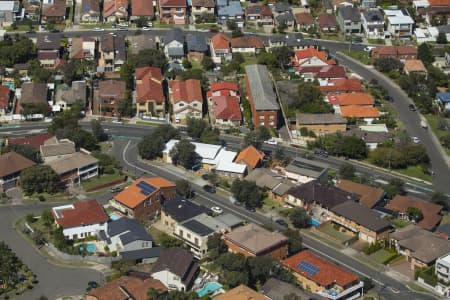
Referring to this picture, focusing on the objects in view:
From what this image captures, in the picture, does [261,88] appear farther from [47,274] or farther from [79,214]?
[47,274]

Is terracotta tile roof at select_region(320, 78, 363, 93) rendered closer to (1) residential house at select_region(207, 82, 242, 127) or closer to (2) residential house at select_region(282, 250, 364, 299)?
(1) residential house at select_region(207, 82, 242, 127)

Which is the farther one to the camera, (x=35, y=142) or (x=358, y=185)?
(x=35, y=142)

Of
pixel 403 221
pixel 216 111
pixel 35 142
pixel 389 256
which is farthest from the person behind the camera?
pixel 216 111

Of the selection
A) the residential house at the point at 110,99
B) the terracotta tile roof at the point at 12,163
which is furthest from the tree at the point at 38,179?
the residential house at the point at 110,99

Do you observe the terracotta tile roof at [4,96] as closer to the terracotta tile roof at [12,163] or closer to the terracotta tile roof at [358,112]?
the terracotta tile roof at [12,163]

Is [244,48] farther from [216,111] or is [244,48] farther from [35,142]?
[35,142]


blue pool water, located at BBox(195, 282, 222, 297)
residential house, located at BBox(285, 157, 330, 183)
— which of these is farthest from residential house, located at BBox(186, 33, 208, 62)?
blue pool water, located at BBox(195, 282, 222, 297)

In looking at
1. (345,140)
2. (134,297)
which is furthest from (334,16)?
(134,297)
